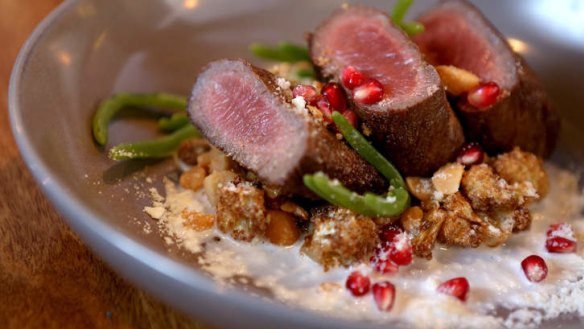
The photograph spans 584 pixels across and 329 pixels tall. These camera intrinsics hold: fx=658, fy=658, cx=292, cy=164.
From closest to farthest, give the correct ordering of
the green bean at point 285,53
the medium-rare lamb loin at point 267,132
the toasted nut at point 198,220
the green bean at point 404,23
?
1. the medium-rare lamb loin at point 267,132
2. the toasted nut at point 198,220
3. the green bean at point 404,23
4. the green bean at point 285,53

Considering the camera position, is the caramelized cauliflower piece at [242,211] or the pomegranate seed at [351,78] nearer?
the caramelized cauliflower piece at [242,211]

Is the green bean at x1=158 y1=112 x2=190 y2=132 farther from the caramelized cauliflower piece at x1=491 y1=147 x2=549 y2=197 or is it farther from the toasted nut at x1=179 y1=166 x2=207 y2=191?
the caramelized cauliflower piece at x1=491 y1=147 x2=549 y2=197

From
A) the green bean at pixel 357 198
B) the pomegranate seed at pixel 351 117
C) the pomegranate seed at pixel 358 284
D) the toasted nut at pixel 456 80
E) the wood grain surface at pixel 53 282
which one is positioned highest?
the toasted nut at pixel 456 80

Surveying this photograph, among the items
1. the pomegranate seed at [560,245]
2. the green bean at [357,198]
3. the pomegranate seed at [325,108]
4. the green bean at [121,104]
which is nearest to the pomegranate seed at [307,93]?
the pomegranate seed at [325,108]

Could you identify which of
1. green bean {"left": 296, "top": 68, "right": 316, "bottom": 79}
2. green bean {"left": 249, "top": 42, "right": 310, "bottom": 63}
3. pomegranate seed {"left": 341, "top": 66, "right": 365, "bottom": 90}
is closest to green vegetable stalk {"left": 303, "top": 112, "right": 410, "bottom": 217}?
pomegranate seed {"left": 341, "top": 66, "right": 365, "bottom": 90}

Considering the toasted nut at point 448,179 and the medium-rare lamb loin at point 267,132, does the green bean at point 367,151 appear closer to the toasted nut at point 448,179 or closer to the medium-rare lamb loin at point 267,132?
the medium-rare lamb loin at point 267,132

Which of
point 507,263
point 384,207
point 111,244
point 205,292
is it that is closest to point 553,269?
point 507,263
